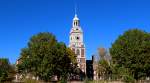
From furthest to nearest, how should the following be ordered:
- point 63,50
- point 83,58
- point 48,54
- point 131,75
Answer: point 83,58 → point 63,50 → point 48,54 → point 131,75

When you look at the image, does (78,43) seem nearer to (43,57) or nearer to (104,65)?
(104,65)

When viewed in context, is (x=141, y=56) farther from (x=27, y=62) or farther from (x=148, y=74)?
(x=27, y=62)

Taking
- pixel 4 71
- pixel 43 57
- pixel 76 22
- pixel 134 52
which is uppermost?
pixel 76 22

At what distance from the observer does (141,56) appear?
6512 centimetres

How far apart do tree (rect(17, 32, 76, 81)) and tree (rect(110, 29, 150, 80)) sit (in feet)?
43.2

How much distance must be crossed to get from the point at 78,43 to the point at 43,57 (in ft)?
215

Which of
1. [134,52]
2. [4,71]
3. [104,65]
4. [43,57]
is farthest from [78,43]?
[134,52]

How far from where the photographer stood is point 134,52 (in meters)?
65.3

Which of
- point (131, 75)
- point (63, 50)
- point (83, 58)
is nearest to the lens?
point (131, 75)

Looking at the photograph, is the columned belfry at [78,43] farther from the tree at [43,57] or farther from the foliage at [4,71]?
the foliage at [4,71]

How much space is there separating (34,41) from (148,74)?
2417cm

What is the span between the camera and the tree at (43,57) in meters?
71.8

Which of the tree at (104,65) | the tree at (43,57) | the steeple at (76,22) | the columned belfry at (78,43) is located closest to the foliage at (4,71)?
the tree at (43,57)

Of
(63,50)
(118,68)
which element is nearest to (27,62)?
(63,50)
